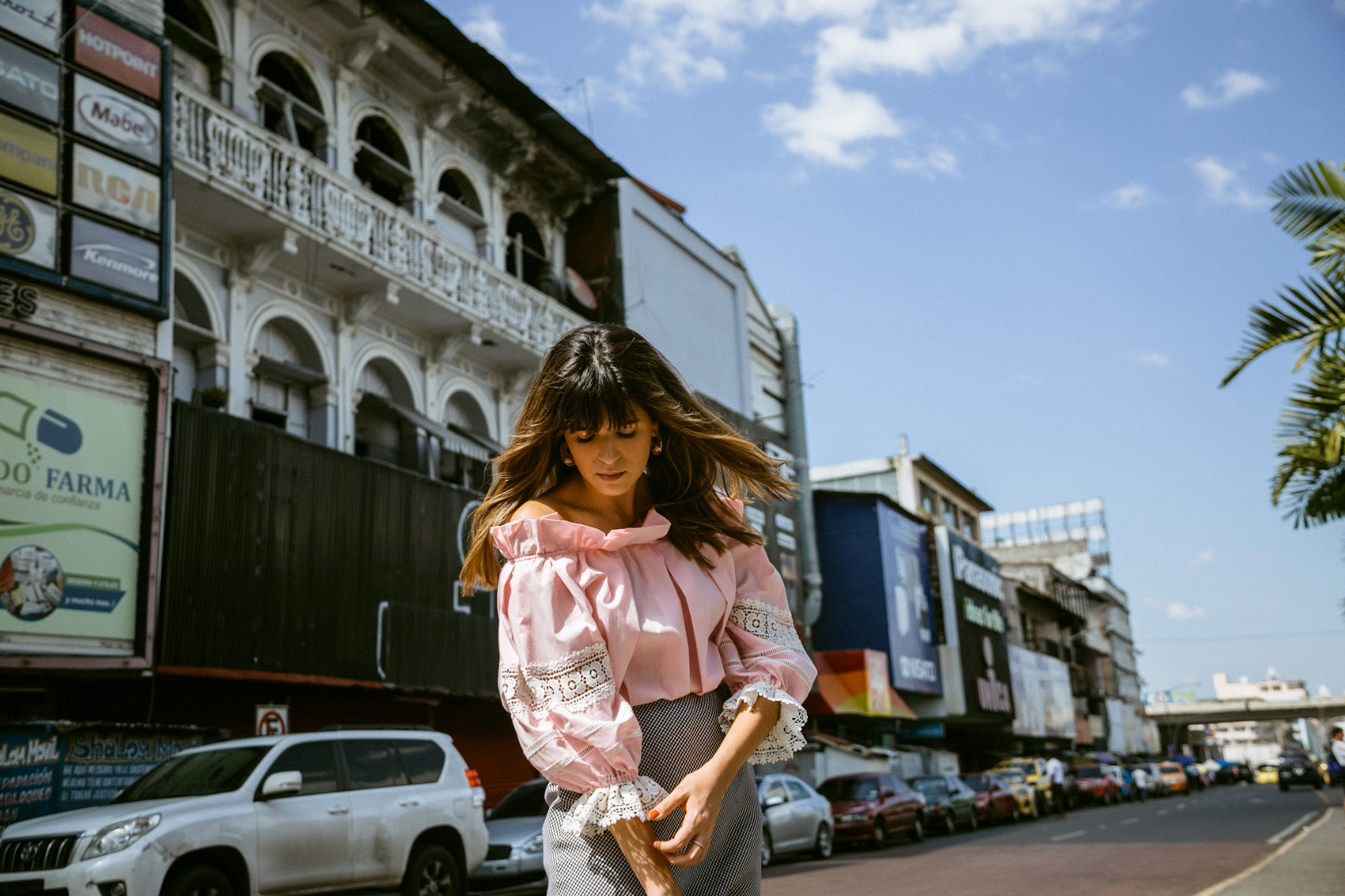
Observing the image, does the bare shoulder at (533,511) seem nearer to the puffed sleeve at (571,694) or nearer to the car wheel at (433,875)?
the puffed sleeve at (571,694)

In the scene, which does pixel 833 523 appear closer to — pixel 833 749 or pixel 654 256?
pixel 833 749

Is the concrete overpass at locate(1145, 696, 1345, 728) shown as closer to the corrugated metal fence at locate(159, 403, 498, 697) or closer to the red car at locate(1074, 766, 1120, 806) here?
the red car at locate(1074, 766, 1120, 806)

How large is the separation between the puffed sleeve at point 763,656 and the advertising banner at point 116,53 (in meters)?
13.3

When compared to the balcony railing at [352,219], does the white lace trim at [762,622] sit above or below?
below

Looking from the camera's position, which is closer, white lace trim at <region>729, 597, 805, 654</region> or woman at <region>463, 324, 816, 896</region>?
woman at <region>463, 324, 816, 896</region>

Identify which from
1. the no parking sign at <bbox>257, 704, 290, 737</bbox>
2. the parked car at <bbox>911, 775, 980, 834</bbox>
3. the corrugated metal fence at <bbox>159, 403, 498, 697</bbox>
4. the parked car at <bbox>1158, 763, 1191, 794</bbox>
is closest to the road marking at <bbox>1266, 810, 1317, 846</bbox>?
the parked car at <bbox>911, 775, 980, 834</bbox>

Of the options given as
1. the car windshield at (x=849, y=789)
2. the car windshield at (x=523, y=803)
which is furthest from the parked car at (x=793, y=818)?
the car windshield at (x=523, y=803)

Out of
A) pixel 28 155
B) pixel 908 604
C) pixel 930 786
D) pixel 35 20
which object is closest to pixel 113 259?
pixel 28 155

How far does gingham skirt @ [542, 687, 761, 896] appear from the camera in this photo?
2.17 meters

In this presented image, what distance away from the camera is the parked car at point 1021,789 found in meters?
31.7

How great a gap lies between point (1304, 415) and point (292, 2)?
49.1ft

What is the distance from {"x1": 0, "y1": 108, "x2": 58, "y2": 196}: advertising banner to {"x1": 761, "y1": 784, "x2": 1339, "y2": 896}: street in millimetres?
10568

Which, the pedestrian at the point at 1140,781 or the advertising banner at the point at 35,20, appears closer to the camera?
the advertising banner at the point at 35,20

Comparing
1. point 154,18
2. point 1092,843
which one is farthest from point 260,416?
point 1092,843
